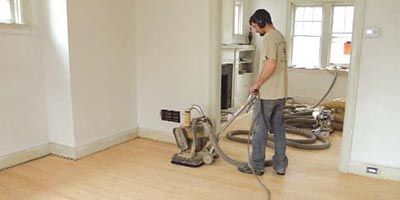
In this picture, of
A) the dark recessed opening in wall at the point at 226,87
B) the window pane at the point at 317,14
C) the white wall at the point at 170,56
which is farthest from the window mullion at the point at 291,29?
the white wall at the point at 170,56

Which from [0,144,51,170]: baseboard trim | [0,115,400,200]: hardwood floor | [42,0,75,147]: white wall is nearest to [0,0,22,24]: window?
[42,0,75,147]: white wall

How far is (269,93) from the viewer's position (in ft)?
9.96

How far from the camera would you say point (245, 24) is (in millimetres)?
7160

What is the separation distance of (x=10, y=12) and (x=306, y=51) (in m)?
5.24

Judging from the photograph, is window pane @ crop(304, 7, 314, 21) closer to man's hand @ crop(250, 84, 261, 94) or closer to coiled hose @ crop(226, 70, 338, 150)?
coiled hose @ crop(226, 70, 338, 150)

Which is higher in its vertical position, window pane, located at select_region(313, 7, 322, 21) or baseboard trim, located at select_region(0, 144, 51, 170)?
window pane, located at select_region(313, 7, 322, 21)

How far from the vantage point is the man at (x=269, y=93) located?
2.97m

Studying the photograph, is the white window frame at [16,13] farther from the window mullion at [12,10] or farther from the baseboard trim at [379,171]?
the baseboard trim at [379,171]

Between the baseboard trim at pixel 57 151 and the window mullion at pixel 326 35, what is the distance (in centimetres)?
435

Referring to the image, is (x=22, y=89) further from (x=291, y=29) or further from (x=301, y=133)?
(x=291, y=29)

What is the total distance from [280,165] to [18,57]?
2551 millimetres

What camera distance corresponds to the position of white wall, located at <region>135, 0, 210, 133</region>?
12.4ft

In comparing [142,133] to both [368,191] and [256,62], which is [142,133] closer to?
[368,191]

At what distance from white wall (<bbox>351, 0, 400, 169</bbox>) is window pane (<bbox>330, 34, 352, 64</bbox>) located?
147 inches
